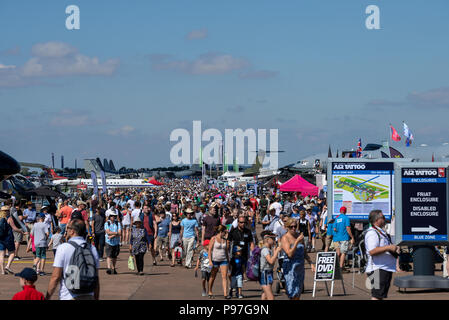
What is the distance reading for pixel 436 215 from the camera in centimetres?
1365

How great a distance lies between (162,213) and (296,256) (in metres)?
9.68

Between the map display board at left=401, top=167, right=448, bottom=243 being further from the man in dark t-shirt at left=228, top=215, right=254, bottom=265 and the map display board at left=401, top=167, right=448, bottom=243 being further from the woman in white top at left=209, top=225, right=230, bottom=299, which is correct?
the woman in white top at left=209, top=225, right=230, bottom=299

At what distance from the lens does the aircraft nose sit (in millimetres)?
20422

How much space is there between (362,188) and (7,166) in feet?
34.0

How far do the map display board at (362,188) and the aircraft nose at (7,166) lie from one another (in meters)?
9.48

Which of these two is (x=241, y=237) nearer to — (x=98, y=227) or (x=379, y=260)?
(x=379, y=260)

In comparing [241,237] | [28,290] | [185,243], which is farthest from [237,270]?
[28,290]

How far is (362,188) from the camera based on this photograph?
18.9m

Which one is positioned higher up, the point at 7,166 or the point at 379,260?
the point at 7,166

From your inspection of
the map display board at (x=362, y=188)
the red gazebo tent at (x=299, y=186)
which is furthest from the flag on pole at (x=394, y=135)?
the map display board at (x=362, y=188)

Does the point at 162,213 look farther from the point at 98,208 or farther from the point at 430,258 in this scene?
the point at 430,258
